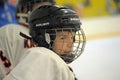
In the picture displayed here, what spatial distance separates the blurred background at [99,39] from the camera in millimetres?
4148

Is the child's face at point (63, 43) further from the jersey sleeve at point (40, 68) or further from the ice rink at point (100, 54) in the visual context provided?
the ice rink at point (100, 54)

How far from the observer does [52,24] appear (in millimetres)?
1694

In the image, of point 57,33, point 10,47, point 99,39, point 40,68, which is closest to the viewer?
point 40,68

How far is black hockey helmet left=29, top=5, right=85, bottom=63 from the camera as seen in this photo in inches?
66.9

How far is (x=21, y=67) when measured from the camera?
1.50m

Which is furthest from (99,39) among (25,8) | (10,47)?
(10,47)

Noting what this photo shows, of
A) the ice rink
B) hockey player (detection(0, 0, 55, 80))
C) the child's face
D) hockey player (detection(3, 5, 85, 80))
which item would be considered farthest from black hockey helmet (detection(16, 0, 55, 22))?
the ice rink

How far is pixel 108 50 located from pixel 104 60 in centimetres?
79

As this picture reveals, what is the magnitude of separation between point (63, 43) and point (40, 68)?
262 mm

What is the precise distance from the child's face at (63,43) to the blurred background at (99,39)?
81.6 inches

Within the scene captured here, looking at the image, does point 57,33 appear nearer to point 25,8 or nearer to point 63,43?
point 63,43

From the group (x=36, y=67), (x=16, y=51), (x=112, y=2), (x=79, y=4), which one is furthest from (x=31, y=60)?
(x=112, y=2)

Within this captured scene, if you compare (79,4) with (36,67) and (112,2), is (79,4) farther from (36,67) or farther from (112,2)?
(36,67)

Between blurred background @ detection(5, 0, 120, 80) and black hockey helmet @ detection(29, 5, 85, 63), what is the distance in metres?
2.05
